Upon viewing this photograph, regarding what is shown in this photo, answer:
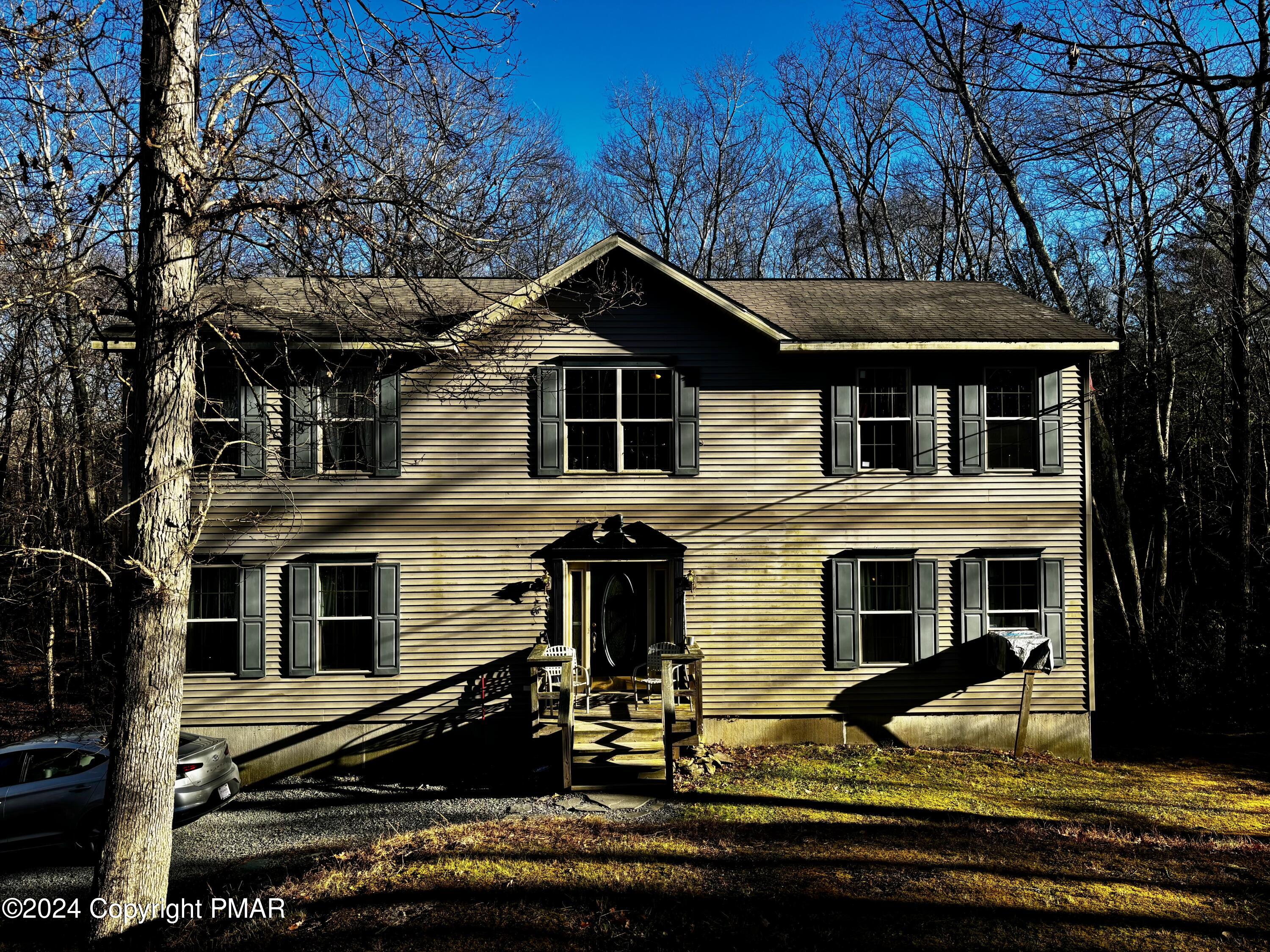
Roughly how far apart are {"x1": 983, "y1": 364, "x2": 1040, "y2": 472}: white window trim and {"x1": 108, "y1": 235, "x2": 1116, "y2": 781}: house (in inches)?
1.5

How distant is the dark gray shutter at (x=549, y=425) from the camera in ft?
42.6

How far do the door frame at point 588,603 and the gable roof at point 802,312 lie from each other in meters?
4.09

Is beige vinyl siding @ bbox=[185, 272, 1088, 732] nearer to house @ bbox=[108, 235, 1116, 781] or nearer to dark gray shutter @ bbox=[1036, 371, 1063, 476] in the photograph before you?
house @ bbox=[108, 235, 1116, 781]

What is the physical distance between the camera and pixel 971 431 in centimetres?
1339

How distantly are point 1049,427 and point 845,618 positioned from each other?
4.69m

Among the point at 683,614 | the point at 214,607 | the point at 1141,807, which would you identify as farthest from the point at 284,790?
the point at 1141,807

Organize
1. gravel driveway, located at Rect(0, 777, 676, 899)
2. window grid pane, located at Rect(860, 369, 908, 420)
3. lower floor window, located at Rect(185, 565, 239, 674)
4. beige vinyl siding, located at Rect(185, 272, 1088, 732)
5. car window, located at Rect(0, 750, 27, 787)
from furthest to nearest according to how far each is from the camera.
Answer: window grid pane, located at Rect(860, 369, 908, 420)
beige vinyl siding, located at Rect(185, 272, 1088, 732)
lower floor window, located at Rect(185, 565, 239, 674)
car window, located at Rect(0, 750, 27, 787)
gravel driveway, located at Rect(0, 777, 676, 899)

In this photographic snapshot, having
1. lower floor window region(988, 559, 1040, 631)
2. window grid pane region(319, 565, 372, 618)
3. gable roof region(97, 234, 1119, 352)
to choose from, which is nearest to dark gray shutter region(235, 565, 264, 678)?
window grid pane region(319, 565, 372, 618)

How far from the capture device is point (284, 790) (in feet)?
39.6

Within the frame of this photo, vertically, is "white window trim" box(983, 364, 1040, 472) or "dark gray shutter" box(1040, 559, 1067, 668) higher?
"white window trim" box(983, 364, 1040, 472)

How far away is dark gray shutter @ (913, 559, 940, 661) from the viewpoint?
43.1ft

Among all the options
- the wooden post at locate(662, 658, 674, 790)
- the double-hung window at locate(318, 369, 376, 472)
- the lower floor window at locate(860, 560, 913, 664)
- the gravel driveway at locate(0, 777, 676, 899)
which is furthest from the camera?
the lower floor window at locate(860, 560, 913, 664)

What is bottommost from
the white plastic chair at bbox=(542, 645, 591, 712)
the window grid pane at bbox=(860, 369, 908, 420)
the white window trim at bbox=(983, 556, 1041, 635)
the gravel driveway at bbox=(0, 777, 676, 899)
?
the gravel driveway at bbox=(0, 777, 676, 899)

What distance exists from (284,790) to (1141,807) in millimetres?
12023
